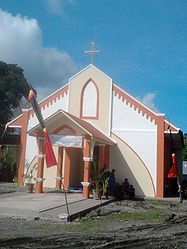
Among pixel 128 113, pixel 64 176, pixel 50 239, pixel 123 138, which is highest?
pixel 128 113

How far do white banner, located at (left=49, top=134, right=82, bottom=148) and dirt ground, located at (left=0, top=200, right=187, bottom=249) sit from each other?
584cm

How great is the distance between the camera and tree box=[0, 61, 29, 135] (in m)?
37.2

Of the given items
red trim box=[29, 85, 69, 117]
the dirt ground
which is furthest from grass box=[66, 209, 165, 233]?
red trim box=[29, 85, 69, 117]

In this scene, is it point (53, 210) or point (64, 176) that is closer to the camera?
point (53, 210)

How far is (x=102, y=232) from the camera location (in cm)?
1045

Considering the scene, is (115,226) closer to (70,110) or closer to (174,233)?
(174,233)

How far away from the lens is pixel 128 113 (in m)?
24.1

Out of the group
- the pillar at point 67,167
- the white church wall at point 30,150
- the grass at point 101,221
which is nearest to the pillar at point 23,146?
the white church wall at point 30,150

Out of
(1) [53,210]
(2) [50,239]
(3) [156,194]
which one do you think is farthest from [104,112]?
(2) [50,239]

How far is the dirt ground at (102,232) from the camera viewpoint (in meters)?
8.62

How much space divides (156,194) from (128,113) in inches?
194

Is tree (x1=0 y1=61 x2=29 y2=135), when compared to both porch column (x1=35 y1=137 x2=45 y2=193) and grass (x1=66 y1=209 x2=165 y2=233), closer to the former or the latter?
porch column (x1=35 y1=137 x2=45 y2=193)

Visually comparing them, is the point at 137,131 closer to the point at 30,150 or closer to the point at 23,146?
the point at 30,150

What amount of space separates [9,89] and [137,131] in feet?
57.8
